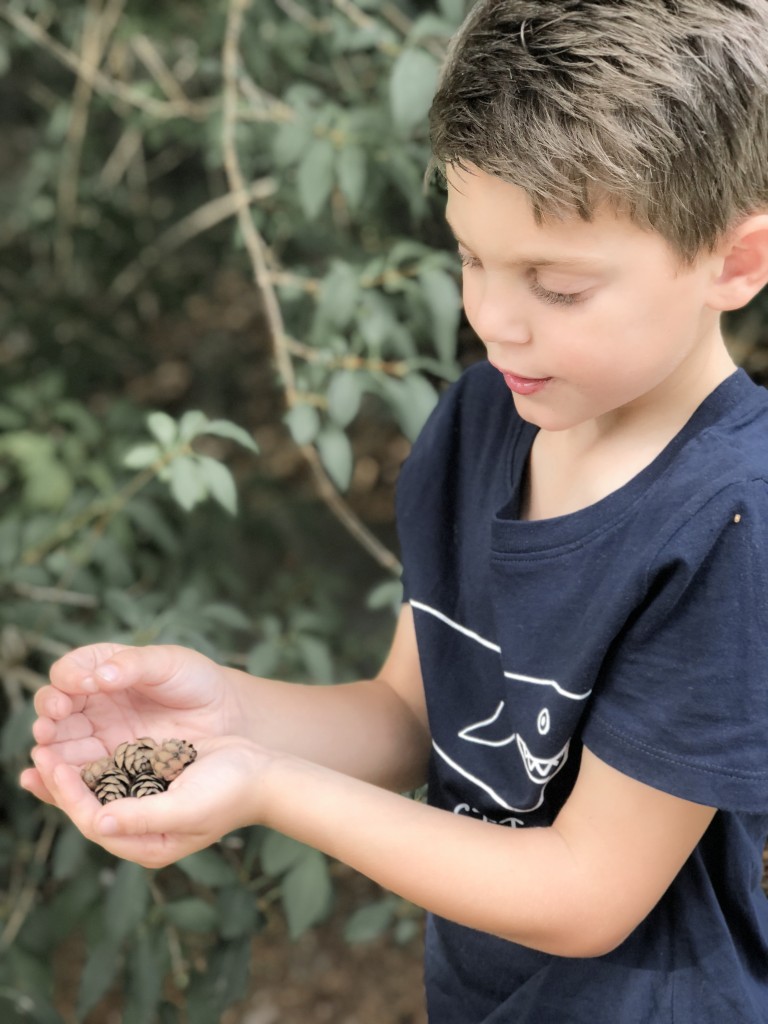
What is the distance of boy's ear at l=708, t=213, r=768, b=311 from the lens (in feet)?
2.49

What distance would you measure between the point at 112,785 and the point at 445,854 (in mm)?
265

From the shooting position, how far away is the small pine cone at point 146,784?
0.90 metres

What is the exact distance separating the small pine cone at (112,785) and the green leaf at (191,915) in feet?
1.71

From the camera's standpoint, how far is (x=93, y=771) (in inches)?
37.7

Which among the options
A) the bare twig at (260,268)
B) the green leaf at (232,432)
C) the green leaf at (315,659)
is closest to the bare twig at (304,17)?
the bare twig at (260,268)

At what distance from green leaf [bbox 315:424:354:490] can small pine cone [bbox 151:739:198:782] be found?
1.59 feet

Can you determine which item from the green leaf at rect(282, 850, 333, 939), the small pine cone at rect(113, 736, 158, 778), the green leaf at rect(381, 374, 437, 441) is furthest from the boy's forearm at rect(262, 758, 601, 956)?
the green leaf at rect(381, 374, 437, 441)

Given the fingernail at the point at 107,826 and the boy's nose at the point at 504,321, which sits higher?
the boy's nose at the point at 504,321

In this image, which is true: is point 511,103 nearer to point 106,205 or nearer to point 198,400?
point 106,205

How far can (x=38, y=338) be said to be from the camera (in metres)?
2.38

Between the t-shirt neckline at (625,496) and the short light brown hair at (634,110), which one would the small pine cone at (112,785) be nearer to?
the t-shirt neckline at (625,496)

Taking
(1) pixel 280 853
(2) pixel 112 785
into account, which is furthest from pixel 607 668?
(1) pixel 280 853

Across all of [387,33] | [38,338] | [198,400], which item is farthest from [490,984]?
[198,400]

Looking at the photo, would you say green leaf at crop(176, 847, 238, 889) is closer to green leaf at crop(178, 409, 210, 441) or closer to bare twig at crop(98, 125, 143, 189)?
green leaf at crop(178, 409, 210, 441)
